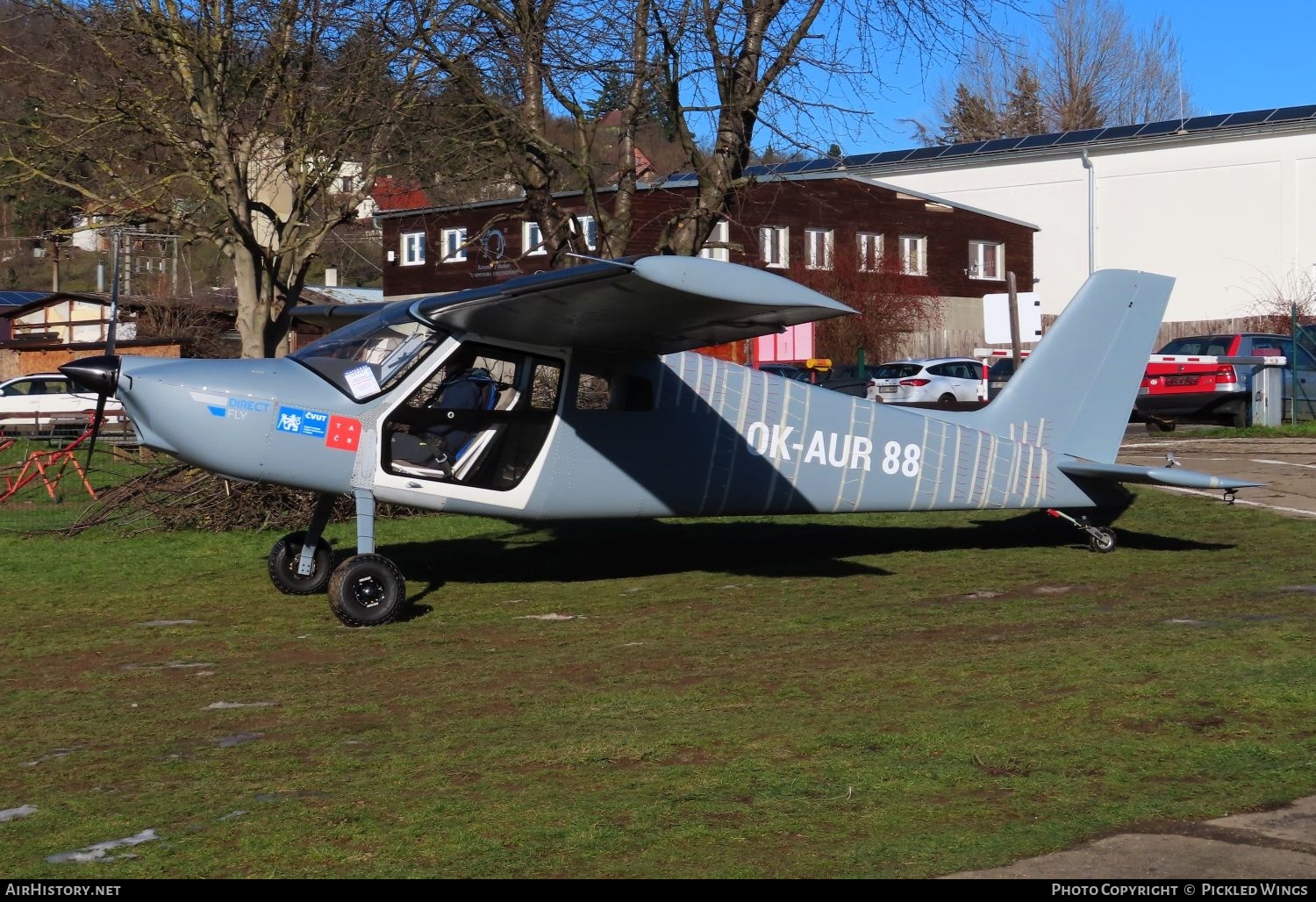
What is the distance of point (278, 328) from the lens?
17.5 m

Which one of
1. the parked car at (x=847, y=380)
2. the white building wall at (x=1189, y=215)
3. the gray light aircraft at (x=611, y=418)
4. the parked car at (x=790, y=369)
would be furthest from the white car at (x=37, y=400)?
the white building wall at (x=1189, y=215)

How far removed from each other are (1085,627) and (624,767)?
408 cm

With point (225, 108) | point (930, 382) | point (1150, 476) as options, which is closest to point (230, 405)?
point (1150, 476)

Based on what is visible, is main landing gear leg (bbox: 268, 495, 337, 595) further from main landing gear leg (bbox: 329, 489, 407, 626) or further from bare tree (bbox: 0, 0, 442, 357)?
bare tree (bbox: 0, 0, 442, 357)

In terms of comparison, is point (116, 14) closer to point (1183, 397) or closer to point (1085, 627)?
→ point (1085, 627)

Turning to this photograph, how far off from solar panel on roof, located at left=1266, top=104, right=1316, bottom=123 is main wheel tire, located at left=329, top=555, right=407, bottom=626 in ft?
141

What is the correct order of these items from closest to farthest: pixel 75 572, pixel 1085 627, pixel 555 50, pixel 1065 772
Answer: pixel 1065 772
pixel 1085 627
pixel 75 572
pixel 555 50

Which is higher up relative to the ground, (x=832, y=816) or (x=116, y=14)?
(x=116, y=14)

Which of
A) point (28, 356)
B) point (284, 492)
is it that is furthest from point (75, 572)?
point (28, 356)

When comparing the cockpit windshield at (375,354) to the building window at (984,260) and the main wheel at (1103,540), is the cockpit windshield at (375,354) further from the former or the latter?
the building window at (984,260)

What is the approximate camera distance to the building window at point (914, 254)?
51.1m

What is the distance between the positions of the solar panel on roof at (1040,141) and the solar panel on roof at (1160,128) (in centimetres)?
363

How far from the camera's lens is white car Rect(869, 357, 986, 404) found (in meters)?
33.8

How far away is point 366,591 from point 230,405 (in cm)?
162
